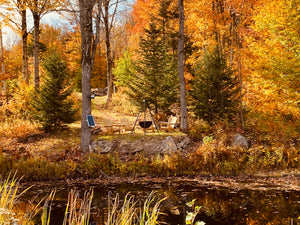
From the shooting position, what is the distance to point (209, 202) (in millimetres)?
6887

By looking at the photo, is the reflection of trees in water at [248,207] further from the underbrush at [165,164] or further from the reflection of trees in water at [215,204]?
the underbrush at [165,164]

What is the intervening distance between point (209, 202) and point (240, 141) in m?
4.92

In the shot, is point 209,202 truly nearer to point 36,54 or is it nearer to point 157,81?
point 157,81

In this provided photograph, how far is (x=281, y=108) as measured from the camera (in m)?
10.9

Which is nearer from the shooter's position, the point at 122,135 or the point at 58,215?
the point at 58,215

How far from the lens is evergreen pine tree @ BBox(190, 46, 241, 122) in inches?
494

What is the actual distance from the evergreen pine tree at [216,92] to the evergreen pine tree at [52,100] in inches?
269

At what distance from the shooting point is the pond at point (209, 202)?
586 centimetres

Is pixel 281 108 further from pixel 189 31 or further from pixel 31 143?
pixel 31 143

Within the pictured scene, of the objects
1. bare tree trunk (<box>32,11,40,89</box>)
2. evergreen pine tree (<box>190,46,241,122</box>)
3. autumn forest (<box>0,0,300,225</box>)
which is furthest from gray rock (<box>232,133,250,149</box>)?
bare tree trunk (<box>32,11,40,89</box>)

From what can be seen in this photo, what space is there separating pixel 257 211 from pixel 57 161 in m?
7.19

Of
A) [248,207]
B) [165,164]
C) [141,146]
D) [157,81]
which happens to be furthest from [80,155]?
[157,81]

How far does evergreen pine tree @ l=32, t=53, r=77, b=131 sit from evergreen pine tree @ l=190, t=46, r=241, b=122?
22.5 ft

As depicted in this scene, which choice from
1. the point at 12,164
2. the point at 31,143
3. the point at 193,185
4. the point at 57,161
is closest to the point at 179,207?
the point at 193,185
